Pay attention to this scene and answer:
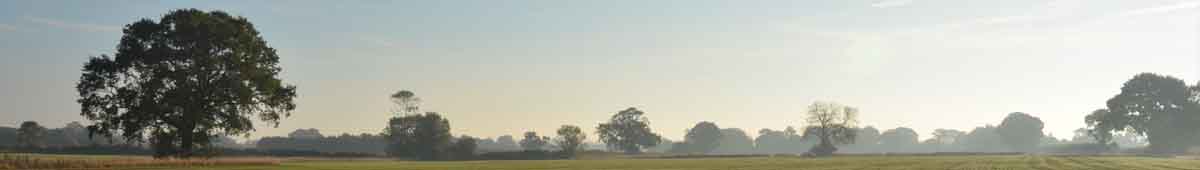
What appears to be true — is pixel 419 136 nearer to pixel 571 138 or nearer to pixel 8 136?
pixel 571 138

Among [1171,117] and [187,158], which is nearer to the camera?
[187,158]

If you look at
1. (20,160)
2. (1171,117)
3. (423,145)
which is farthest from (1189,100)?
(20,160)

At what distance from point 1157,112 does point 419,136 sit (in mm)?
110727

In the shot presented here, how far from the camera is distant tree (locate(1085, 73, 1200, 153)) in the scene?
448 feet

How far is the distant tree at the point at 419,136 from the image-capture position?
13212cm

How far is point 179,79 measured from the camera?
51.0 meters

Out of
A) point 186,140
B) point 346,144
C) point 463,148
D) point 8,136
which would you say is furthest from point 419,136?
point 8,136

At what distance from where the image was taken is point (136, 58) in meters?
50.7

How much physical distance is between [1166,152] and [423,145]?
108496 mm

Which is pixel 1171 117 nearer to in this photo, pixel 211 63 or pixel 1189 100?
pixel 1189 100

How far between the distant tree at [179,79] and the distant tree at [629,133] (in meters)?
133

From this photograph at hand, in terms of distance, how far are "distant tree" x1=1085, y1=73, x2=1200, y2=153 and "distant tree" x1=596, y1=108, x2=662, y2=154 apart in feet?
262

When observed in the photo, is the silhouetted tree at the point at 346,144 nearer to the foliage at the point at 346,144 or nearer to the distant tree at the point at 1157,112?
the foliage at the point at 346,144

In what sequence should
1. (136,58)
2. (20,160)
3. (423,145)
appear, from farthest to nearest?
1. (423,145)
2. (136,58)
3. (20,160)
